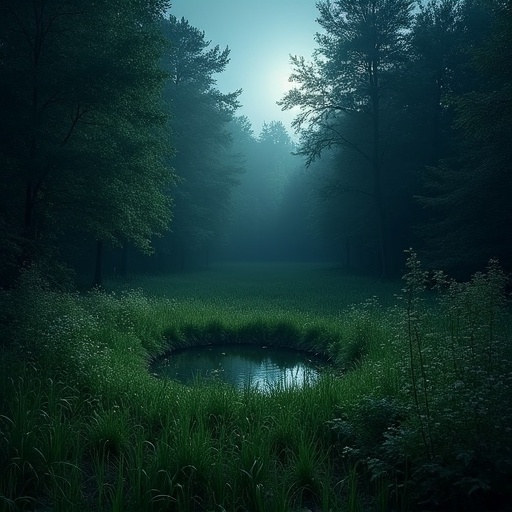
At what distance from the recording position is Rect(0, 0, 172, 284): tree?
43.4 feet

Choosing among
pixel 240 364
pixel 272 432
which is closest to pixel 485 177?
pixel 240 364

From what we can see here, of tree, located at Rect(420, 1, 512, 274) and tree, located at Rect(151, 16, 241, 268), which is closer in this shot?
tree, located at Rect(420, 1, 512, 274)

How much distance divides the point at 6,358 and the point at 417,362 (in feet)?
19.0

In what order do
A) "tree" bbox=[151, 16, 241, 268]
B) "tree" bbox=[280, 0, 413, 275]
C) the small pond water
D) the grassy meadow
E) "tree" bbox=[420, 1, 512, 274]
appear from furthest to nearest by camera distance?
"tree" bbox=[151, 16, 241, 268]
"tree" bbox=[280, 0, 413, 275]
"tree" bbox=[420, 1, 512, 274]
the small pond water
the grassy meadow

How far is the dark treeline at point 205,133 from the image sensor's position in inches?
538

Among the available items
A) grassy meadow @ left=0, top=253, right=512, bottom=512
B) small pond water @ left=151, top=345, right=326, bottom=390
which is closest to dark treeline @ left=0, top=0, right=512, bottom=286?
small pond water @ left=151, top=345, right=326, bottom=390

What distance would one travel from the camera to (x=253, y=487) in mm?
3977

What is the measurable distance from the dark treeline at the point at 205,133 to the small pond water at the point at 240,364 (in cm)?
477

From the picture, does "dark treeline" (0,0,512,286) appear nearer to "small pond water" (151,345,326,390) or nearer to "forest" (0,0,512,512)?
"forest" (0,0,512,512)

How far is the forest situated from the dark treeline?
0.10 metres

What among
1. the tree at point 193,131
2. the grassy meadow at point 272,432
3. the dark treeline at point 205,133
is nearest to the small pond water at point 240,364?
the grassy meadow at point 272,432

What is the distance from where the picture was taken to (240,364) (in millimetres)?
11203

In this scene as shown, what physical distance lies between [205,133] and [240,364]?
2778cm

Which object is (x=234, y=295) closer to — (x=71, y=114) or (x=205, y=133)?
(x=71, y=114)
